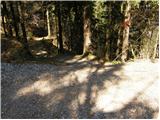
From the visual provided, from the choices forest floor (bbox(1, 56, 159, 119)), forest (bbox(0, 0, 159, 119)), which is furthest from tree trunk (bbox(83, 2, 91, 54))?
forest floor (bbox(1, 56, 159, 119))

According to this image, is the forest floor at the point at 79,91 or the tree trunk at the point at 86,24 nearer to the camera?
the forest floor at the point at 79,91

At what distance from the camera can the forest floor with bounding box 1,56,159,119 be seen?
11688 mm

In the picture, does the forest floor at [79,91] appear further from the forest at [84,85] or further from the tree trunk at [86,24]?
the tree trunk at [86,24]

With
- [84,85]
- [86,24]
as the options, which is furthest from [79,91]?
[86,24]

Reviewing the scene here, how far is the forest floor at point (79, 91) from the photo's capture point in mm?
11688

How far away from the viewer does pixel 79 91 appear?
1330 cm

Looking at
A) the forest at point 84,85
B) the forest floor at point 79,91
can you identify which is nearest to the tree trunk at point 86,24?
the forest at point 84,85

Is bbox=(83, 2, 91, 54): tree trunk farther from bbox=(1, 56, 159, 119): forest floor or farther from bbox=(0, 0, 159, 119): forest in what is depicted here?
bbox=(1, 56, 159, 119): forest floor

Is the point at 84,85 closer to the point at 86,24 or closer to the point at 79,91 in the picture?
the point at 79,91

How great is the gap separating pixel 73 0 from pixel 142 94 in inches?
525

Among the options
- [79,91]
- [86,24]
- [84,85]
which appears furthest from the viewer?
[86,24]

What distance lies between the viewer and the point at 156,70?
16125mm

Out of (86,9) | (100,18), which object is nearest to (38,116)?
(86,9)

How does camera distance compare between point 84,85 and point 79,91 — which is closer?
point 79,91
